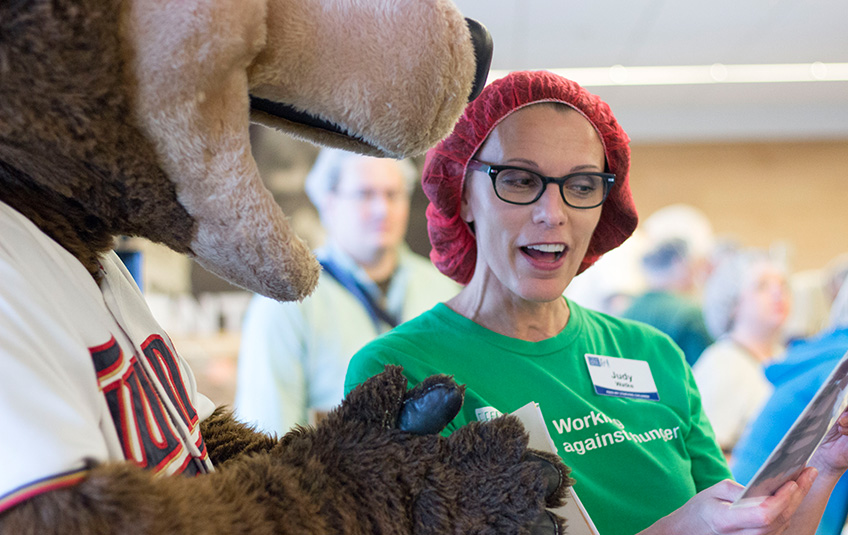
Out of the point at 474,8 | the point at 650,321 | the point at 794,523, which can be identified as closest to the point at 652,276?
the point at 650,321

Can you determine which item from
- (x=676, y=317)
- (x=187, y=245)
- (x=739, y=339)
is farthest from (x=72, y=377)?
(x=676, y=317)

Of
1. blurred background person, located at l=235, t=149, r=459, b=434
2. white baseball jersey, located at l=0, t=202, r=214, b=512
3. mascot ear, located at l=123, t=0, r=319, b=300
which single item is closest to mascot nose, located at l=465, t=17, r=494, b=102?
mascot ear, located at l=123, t=0, r=319, b=300

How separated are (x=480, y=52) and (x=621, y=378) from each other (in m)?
0.86

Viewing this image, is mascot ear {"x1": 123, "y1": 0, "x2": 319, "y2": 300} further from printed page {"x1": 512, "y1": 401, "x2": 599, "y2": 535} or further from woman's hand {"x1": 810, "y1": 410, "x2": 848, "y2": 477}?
woman's hand {"x1": 810, "y1": 410, "x2": 848, "y2": 477}

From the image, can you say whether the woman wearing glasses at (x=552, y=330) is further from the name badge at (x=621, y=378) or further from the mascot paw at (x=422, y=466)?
the mascot paw at (x=422, y=466)

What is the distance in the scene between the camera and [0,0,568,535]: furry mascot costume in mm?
511

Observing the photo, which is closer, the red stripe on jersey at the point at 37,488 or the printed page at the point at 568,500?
the red stripe on jersey at the point at 37,488

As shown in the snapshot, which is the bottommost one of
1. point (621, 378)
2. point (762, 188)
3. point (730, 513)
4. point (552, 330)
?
point (730, 513)

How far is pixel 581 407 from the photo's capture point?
130 cm

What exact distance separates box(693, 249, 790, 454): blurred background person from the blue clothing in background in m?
0.95

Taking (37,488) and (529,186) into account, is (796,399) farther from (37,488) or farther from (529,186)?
(37,488)

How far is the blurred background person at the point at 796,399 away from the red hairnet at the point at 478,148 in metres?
1.06

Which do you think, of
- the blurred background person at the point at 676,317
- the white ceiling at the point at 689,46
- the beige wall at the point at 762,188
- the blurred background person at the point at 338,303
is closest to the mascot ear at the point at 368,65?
the blurred background person at the point at 338,303

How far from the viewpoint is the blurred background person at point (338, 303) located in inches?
102
